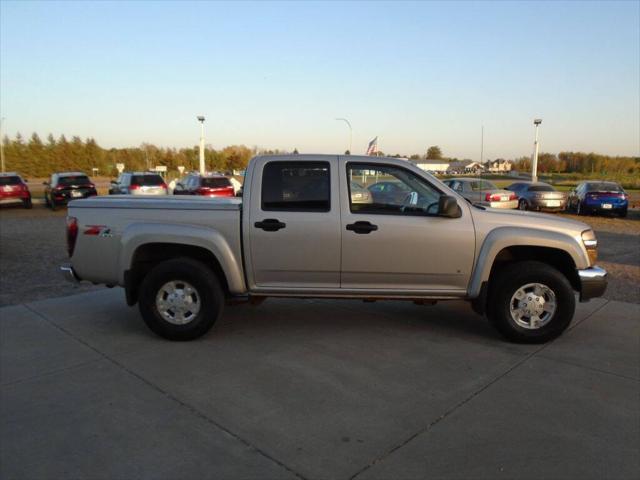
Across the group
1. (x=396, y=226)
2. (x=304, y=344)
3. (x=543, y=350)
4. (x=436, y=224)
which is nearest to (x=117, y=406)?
(x=304, y=344)

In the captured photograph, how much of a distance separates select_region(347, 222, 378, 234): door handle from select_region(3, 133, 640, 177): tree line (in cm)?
6672

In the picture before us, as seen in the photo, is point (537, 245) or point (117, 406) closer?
point (117, 406)

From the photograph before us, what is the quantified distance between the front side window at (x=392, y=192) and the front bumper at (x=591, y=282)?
1568 millimetres

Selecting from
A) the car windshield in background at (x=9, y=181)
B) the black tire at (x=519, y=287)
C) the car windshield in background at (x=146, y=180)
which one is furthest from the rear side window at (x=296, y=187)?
the car windshield in background at (x=9, y=181)


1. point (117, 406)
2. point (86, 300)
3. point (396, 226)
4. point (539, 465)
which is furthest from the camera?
point (86, 300)

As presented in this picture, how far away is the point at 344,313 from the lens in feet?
20.2

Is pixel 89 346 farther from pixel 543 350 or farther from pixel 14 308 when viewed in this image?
pixel 543 350

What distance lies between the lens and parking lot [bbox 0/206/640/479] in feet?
10.1

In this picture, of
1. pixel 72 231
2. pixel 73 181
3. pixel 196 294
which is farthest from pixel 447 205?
pixel 73 181

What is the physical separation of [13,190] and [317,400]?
74.5 ft

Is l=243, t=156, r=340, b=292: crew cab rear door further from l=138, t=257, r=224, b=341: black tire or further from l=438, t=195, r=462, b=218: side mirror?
l=438, t=195, r=462, b=218: side mirror

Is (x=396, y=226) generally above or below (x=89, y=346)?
above

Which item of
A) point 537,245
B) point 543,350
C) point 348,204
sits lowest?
point 543,350

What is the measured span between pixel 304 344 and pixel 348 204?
144 centimetres
